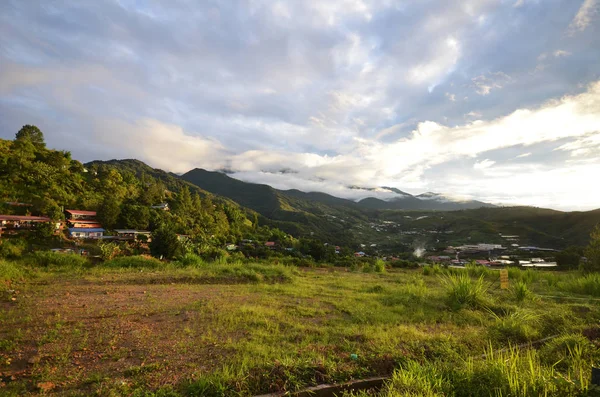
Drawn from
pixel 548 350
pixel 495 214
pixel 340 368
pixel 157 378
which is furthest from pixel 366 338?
pixel 495 214

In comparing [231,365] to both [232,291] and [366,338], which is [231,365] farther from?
[232,291]

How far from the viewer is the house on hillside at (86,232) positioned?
23.5 m

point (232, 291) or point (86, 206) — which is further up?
point (86, 206)

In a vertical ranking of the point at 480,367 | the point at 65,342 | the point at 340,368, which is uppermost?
the point at 480,367

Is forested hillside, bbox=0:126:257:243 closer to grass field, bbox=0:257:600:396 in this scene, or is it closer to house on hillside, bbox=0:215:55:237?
house on hillside, bbox=0:215:55:237

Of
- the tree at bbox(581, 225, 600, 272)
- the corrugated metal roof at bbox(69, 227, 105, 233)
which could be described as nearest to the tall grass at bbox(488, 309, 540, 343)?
the tree at bbox(581, 225, 600, 272)

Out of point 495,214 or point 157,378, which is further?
point 495,214

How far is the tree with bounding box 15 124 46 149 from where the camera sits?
126 feet

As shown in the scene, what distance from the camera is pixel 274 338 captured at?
4.98 metres

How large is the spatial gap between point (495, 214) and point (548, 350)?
11318 centimetres

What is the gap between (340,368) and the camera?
11.5 feet

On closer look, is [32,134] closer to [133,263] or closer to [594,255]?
[133,263]

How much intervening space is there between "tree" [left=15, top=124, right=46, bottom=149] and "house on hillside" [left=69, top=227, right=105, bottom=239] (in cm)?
2522

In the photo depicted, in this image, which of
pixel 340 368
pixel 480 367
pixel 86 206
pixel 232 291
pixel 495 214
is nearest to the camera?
pixel 480 367
